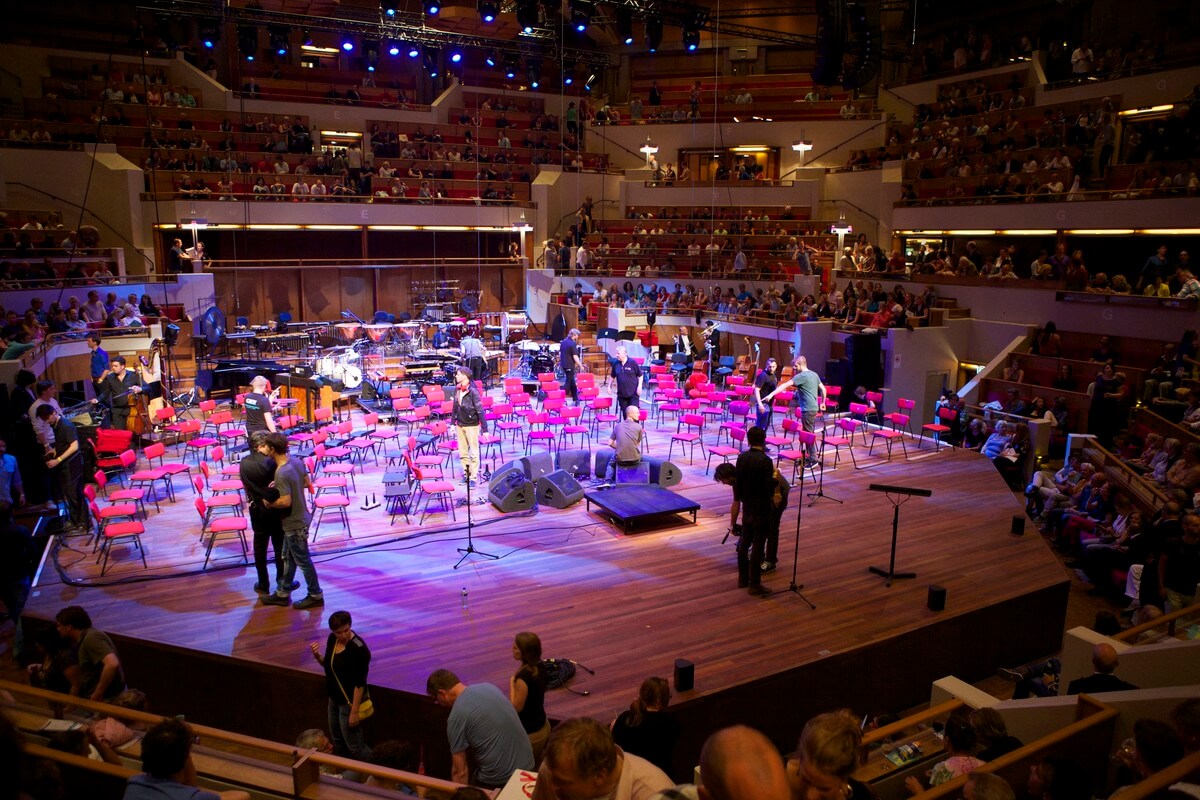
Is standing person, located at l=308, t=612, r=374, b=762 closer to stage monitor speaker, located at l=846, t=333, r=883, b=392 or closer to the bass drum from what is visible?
the bass drum

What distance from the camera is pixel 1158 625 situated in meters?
5.18

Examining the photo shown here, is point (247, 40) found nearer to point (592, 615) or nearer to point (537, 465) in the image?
point (537, 465)

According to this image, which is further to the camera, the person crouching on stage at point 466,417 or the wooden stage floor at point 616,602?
the person crouching on stage at point 466,417

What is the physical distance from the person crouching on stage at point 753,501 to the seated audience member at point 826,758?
4.02 m

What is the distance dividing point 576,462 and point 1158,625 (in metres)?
6.24

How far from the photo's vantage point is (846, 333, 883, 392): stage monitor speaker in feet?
48.7

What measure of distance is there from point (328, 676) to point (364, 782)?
3.45ft

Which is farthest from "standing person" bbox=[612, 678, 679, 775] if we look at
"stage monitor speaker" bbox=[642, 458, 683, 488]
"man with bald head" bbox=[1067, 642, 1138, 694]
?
"stage monitor speaker" bbox=[642, 458, 683, 488]

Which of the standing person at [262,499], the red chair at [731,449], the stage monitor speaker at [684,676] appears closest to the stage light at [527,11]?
the red chair at [731,449]

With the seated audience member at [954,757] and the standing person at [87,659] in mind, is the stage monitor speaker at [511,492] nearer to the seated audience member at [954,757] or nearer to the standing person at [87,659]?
the standing person at [87,659]

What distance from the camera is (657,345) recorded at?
1780 centimetres

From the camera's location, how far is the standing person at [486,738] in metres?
3.83

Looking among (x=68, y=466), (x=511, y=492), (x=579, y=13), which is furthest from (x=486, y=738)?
(x=579, y=13)

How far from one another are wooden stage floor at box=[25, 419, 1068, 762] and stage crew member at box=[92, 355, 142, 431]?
2118 mm
